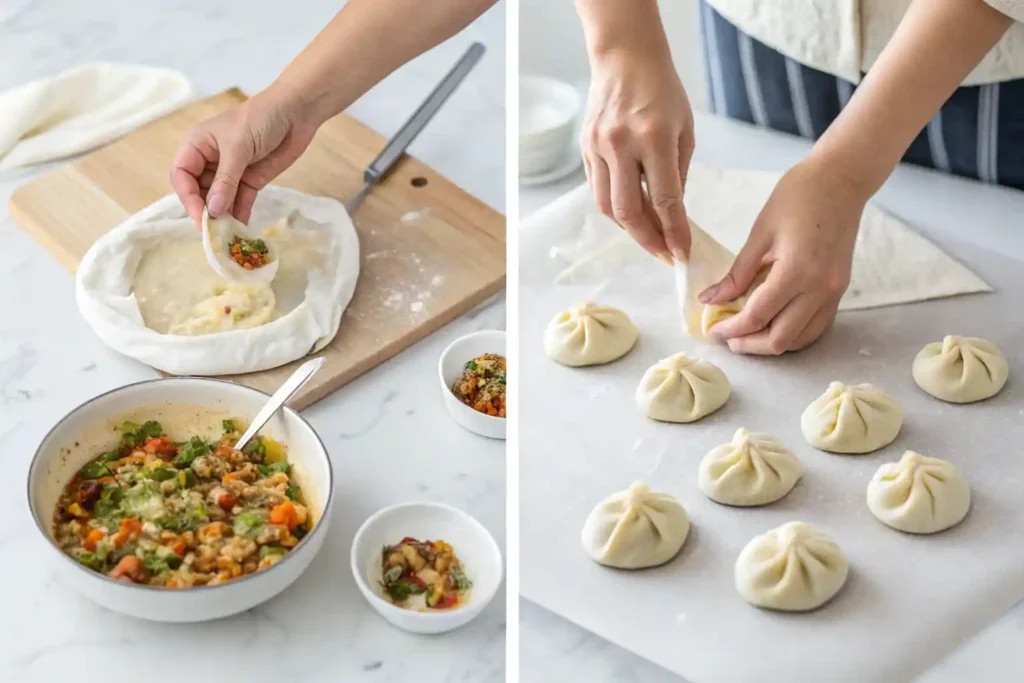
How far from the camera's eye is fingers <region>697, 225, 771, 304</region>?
1364mm

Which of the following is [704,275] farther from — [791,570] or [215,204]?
[215,204]

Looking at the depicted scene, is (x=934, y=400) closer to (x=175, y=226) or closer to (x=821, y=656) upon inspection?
(x=821, y=656)

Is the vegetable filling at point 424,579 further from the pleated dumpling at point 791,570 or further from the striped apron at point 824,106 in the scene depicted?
the striped apron at point 824,106

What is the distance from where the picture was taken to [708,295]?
140 centimetres

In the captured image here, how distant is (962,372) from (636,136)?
50cm

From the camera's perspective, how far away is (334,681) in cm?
109

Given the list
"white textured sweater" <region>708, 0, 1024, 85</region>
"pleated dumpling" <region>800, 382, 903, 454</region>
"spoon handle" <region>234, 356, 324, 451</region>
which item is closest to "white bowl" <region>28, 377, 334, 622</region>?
"spoon handle" <region>234, 356, 324, 451</region>

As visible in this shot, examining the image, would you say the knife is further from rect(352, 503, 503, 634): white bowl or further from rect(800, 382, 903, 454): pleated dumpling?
rect(800, 382, 903, 454): pleated dumpling

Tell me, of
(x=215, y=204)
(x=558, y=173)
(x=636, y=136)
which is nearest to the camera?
(x=636, y=136)

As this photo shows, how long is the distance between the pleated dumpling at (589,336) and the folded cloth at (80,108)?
0.90 meters

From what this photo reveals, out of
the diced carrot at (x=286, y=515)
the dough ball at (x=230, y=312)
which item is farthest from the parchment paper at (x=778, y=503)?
the dough ball at (x=230, y=312)

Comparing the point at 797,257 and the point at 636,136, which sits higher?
the point at 636,136

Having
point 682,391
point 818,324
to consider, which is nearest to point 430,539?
point 682,391

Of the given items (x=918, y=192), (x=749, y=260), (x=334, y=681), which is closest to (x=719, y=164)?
(x=918, y=192)
